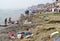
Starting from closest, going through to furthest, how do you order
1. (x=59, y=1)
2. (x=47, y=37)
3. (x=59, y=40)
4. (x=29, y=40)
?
(x=59, y=40) → (x=47, y=37) → (x=29, y=40) → (x=59, y=1)

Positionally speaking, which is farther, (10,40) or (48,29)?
(10,40)

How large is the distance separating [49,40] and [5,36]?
20.0ft

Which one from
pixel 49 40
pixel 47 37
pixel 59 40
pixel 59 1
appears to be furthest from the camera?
pixel 59 1

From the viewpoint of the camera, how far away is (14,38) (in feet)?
43.4

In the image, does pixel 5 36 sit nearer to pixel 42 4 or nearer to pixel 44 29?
pixel 44 29

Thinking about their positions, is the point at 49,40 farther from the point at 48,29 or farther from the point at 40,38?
the point at 48,29

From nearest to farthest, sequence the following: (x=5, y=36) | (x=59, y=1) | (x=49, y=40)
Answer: (x=49, y=40), (x=5, y=36), (x=59, y=1)

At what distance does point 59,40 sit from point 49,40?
1.23 meters

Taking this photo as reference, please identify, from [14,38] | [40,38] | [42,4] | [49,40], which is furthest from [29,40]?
[42,4]

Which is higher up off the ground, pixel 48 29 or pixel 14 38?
pixel 48 29

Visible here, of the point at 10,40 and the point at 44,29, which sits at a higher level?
the point at 44,29

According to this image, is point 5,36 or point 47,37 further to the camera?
point 5,36

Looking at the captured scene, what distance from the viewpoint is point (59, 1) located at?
24797 mm

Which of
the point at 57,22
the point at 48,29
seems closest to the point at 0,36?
the point at 57,22
